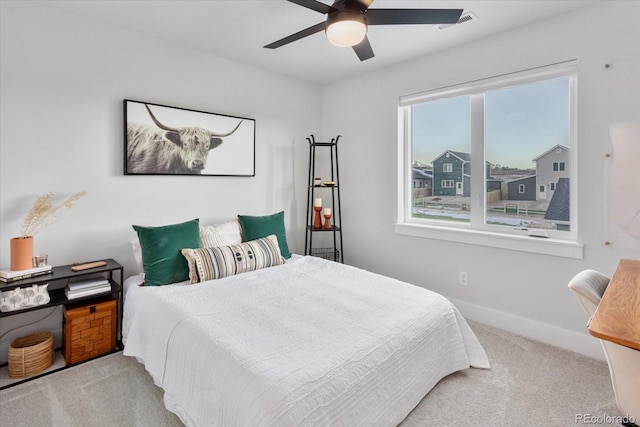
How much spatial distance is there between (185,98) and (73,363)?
7.59ft

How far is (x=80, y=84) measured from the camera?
254 cm

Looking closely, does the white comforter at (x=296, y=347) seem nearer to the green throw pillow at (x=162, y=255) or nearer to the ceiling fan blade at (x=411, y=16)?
the green throw pillow at (x=162, y=255)

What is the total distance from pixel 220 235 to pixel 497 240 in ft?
8.00

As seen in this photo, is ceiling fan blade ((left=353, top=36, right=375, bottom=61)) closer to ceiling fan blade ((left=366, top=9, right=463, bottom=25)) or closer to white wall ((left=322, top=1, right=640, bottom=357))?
ceiling fan blade ((left=366, top=9, right=463, bottom=25))

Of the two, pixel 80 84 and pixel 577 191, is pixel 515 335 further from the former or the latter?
pixel 80 84

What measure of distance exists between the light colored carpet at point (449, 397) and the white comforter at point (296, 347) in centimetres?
12

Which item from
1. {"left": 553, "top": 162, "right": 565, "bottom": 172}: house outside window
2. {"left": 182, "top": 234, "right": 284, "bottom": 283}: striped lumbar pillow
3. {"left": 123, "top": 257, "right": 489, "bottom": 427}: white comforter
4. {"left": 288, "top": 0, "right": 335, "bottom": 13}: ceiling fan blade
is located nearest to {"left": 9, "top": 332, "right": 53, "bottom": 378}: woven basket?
{"left": 123, "top": 257, "right": 489, "bottom": 427}: white comforter

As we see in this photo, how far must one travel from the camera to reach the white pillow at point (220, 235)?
2902 mm

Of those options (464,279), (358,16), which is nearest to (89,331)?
(358,16)

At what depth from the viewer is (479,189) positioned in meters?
3.07

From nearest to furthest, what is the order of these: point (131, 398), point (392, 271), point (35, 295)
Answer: point (131, 398)
point (35, 295)
point (392, 271)

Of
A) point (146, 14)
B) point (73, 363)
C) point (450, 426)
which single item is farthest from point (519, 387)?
point (146, 14)

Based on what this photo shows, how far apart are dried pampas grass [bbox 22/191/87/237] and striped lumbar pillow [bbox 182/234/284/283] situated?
0.96 metres

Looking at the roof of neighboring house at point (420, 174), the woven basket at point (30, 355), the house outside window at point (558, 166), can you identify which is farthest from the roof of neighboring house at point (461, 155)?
the woven basket at point (30, 355)
